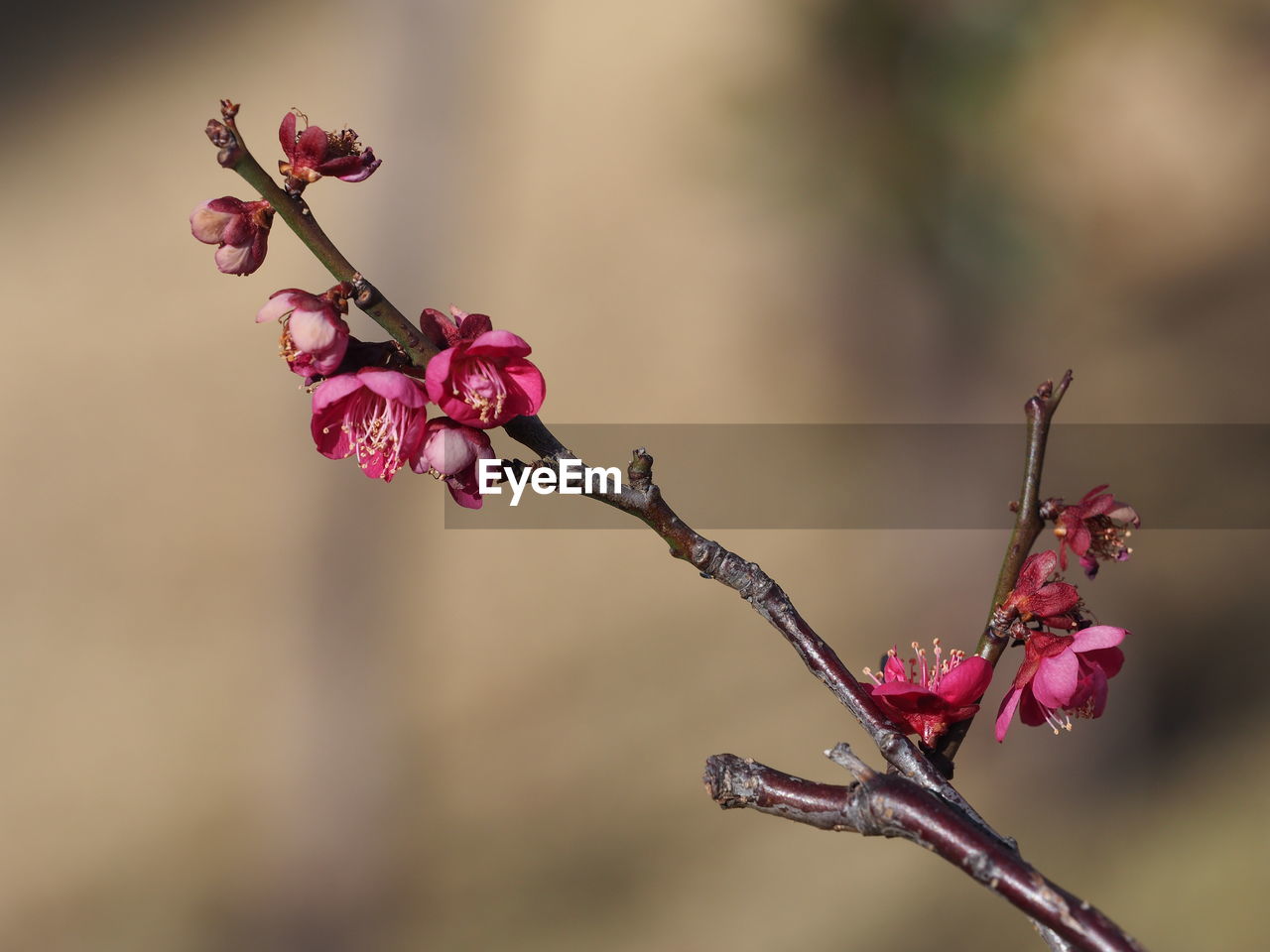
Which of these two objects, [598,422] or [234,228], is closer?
[234,228]

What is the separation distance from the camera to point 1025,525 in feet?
1.86

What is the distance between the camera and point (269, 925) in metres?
2.12

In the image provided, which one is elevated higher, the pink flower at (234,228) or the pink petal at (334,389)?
the pink flower at (234,228)

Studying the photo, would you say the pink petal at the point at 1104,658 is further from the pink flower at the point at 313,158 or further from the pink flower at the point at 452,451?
the pink flower at the point at 313,158

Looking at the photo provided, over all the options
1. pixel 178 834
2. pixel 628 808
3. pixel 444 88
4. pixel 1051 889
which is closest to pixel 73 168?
pixel 444 88

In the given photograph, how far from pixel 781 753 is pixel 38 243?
2284 millimetres

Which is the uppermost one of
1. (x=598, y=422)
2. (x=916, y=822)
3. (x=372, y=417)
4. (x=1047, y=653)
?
(x=598, y=422)

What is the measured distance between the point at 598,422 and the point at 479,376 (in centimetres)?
210

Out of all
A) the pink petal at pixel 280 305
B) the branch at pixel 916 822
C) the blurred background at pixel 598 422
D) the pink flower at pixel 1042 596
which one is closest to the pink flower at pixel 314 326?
the pink petal at pixel 280 305

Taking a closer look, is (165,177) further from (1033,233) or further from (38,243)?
(1033,233)

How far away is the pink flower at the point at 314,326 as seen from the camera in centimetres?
47

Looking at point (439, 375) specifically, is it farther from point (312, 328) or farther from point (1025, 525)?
point (1025, 525)

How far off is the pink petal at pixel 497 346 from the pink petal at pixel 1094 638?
0.32 meters

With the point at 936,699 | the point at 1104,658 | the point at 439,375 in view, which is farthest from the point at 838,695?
the point at 439,375
